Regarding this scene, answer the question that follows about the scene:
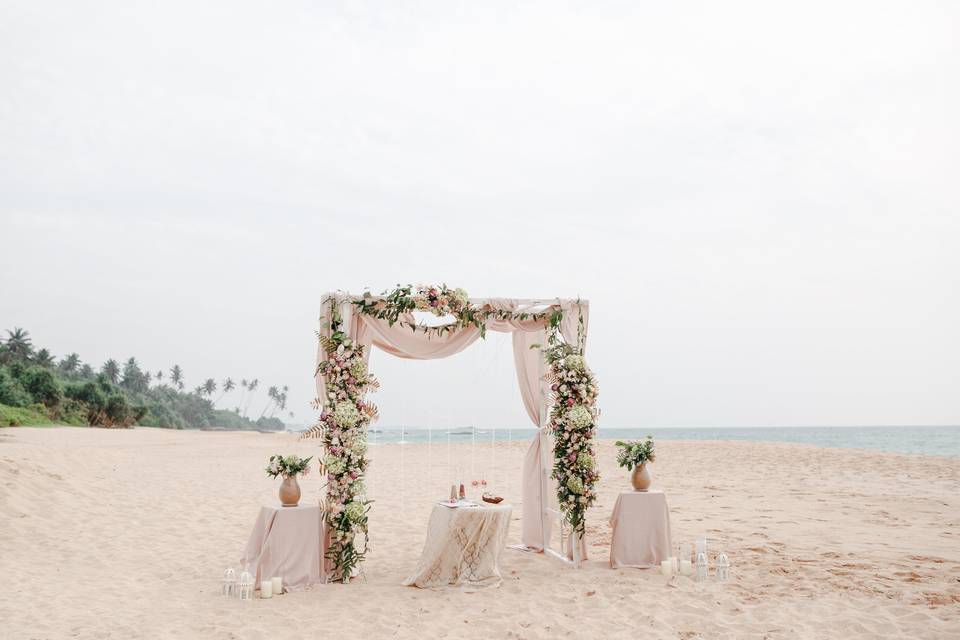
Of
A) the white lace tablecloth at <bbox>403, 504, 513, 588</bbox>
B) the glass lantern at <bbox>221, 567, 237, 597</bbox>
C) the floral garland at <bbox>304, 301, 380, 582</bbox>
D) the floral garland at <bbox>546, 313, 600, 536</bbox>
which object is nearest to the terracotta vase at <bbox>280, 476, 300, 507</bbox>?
the floral garland at <bbox>304, 301, 380, 582</bbox>

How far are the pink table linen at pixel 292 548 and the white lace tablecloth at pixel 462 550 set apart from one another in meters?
0.96

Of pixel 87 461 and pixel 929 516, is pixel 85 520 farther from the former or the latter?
pixel 929 516

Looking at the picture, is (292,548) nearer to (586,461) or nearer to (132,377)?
(586,461)

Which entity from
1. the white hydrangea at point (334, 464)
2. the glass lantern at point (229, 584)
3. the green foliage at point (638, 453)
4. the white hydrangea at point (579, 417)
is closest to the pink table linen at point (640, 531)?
the green foliage at point (638, 453)

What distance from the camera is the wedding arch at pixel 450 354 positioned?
23.4 ft

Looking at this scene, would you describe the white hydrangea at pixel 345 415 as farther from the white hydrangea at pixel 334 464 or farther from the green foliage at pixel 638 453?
the green foliage at pixel 638 453

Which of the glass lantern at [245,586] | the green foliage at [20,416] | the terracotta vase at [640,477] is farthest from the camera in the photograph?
the green foliage at [20,416]

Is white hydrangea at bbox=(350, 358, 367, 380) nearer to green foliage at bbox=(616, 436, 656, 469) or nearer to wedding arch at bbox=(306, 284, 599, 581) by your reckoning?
wedding arch at bbox=(306, 284, 599, 581)

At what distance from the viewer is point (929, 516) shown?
11297mm

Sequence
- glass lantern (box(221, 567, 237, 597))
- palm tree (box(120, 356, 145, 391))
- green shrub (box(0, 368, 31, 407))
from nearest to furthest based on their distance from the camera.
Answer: glass lantern (box(221, 567, 237, 597))
green shrub (box(0, 368, 31, 407))
palm tree (box(120, 356, 145, 391))

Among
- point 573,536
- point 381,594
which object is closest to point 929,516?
point 573,536

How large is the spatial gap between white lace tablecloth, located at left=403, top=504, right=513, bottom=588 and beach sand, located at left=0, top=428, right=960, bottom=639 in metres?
0.23

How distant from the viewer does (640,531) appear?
25.2ft

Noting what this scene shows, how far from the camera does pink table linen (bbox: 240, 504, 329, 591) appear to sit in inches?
267
